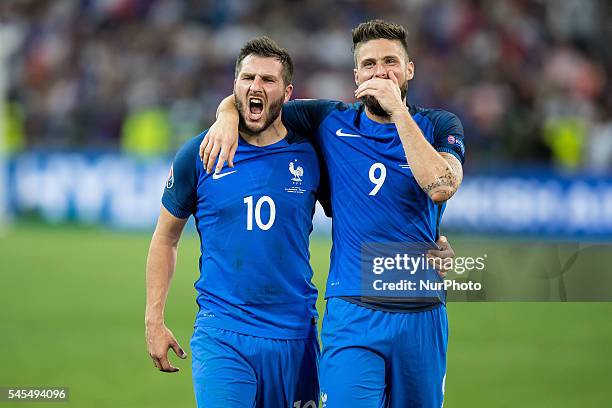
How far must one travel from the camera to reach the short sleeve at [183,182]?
17.8ft

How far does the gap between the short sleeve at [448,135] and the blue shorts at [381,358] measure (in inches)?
32.9

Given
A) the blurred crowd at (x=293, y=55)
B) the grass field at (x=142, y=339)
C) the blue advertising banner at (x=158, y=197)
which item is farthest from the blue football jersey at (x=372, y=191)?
the blurred crowd at (x=293, y=55)

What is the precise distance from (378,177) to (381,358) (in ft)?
3.06

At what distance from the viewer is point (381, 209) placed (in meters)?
5.23

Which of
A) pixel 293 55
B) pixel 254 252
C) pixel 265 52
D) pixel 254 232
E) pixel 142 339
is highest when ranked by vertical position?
pixel 293 55

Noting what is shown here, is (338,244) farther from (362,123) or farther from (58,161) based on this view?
(58,161)

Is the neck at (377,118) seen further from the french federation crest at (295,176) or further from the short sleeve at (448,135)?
the french federation crest at (295,176)

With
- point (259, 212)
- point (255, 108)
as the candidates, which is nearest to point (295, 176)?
point (259, 212)

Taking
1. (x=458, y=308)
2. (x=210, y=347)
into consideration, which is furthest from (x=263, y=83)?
(x=458, y=308)

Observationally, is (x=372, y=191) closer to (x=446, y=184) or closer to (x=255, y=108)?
(x=446, y=184)

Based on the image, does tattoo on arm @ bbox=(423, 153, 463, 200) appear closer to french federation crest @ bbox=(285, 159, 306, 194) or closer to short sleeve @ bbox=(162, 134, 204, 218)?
french federation crest @ bbox=(285, 159, 306, 194)

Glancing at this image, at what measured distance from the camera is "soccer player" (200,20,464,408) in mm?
4996

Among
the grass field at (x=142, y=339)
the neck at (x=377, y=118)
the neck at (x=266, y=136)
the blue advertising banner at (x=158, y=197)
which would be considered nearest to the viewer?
the neck at (x=377, y=118)

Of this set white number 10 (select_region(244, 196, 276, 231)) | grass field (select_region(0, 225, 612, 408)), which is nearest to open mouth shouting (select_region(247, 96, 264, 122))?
white number 10 (select_region(244, 196, 276, 231))
